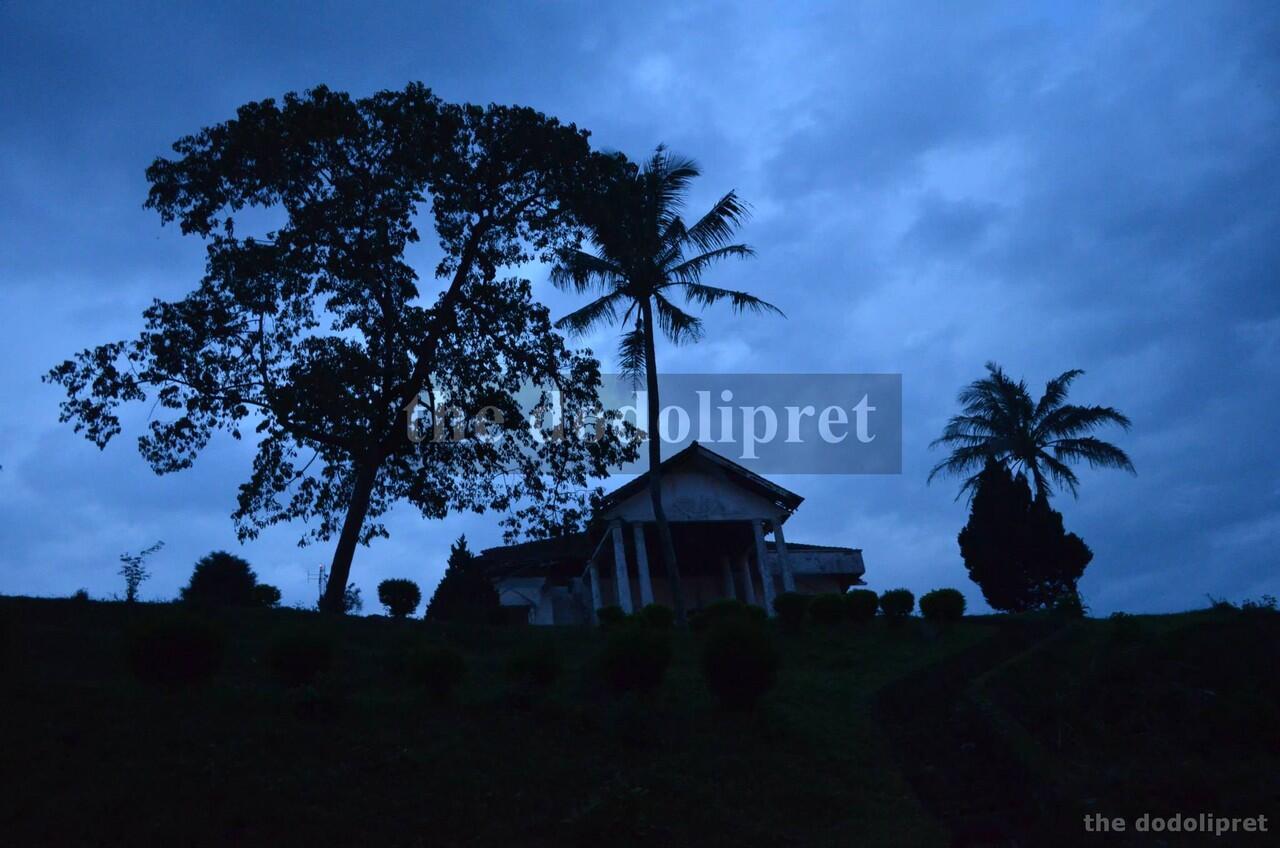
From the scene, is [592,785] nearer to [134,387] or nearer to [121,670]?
[121,670]

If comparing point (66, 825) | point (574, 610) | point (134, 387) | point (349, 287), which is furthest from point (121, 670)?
point (574, 610)

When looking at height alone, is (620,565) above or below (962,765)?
above

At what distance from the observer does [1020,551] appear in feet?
109

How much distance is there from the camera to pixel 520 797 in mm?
9555

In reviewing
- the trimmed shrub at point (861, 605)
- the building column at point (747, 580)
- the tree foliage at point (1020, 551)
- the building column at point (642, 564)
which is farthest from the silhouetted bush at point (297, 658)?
the tree foliage at point (1020, 551)

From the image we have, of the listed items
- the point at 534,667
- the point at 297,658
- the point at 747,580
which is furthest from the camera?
the point at 747,580

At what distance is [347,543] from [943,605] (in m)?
13.1

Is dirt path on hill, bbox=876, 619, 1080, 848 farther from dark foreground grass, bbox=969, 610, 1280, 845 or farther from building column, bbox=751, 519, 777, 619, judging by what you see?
building column, bbox=751, 519, 777, 619

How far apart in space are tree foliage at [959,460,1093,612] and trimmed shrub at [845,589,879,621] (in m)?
12.5

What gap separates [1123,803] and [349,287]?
18.0m

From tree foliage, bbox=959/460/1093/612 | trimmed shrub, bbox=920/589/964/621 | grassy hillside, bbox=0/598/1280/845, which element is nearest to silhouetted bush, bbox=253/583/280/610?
grassy hillside, bbox=0/598/1280/845

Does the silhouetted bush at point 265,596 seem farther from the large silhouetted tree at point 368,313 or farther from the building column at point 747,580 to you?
the building column at point 747,580

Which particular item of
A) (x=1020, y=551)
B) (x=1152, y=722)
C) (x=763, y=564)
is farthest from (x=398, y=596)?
(x=1020, y=551)

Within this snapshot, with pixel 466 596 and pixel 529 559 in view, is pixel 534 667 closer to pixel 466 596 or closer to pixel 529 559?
pixel 466 596
